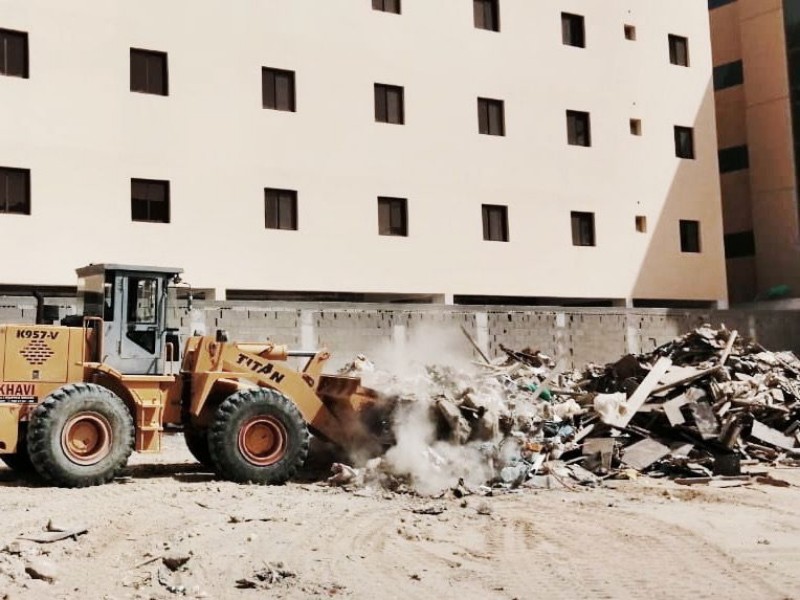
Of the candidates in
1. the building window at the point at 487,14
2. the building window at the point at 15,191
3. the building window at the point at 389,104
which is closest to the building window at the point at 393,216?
the building window at the point at 389,104

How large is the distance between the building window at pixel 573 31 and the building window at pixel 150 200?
520 inches

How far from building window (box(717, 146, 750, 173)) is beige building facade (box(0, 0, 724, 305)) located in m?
4.95

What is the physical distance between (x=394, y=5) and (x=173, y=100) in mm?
6939

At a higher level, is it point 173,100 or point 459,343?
point 173,100

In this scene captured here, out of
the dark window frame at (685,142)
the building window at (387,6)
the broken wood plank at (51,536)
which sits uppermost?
the building window at (387,6)

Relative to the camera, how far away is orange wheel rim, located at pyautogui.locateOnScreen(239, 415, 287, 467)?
1120 cm

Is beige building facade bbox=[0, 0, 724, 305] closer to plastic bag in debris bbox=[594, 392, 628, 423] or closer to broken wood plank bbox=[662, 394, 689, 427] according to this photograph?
plastic bag in debris bbox=[594, 392, 628, 423]

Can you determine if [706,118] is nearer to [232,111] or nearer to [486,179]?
[486,179]

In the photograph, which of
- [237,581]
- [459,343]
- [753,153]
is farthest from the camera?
[753,153]

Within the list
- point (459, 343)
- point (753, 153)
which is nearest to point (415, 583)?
point (459, 343)

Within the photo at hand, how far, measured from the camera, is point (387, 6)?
24.7m

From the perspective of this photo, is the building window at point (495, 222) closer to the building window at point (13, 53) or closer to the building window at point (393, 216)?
the building window at point (393, 216)

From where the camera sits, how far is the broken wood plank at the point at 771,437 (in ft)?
48.1

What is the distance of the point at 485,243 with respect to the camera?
25.5 metres
